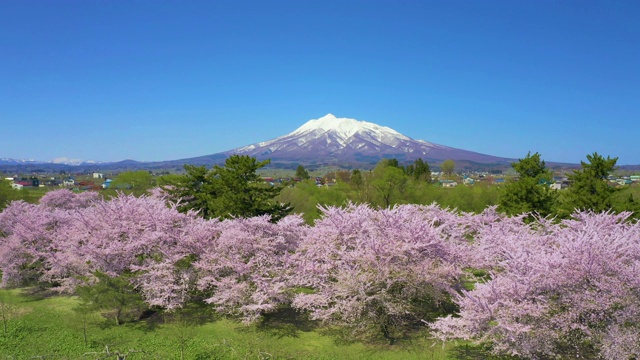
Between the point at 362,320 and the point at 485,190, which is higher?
the point at 485,190

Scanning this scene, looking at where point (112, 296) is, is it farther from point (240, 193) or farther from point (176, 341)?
point (240, 193)

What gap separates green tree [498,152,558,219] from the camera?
31.6m

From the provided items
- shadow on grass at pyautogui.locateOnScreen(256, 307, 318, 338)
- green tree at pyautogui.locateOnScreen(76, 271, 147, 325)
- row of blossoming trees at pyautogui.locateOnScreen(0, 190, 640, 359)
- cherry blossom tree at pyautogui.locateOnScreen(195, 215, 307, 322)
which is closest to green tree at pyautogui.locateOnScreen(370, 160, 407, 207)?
row of blossoming trees at pyautogui.locateOnScreen(0, 190, 640, 359)

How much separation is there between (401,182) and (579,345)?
128ft

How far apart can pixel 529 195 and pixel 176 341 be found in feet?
96.4

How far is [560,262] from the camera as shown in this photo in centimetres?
1173

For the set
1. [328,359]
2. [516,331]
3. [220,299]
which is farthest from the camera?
[220,299]

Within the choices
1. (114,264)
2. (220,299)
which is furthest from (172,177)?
(220,299)

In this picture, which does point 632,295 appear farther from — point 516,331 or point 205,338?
point 205,338

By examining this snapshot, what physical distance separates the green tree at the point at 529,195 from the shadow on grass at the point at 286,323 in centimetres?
2183

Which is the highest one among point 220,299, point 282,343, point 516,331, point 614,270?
point 614,270

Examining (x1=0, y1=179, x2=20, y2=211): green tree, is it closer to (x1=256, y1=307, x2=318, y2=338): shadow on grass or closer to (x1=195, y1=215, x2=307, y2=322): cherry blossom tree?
(x1=195, y1=215, x2=307, y2=322): cherry blossom tree

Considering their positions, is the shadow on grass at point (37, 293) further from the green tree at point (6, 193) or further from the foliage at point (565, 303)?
the green tree at point (6, 193)

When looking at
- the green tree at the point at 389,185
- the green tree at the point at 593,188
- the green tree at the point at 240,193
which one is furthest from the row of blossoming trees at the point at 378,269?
the green tree at the point at 389,185
